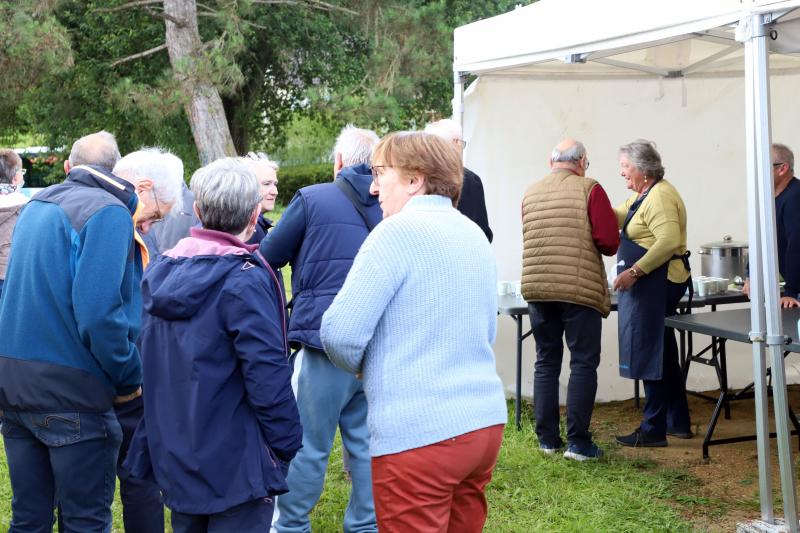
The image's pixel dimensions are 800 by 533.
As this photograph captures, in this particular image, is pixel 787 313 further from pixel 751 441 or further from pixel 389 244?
pixel 389 244

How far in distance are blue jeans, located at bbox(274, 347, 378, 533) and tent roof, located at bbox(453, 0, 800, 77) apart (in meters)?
1.88

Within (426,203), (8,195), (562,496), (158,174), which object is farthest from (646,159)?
(8,195)

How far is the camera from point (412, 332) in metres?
2.23

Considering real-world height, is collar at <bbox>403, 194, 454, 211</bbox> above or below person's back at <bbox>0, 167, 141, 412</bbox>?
above

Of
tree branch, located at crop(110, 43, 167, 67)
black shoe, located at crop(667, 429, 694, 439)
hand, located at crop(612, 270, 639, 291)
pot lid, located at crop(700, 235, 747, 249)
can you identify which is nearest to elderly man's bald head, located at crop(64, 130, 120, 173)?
hand, located at crop(612, 270, 639, 291)

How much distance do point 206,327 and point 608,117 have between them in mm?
4419

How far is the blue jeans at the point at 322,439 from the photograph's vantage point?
3330 millimetres

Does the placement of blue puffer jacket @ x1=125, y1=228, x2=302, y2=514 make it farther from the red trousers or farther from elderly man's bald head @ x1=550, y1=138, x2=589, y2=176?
elderly man's bald head @ x1=550, y1=138, x2=589, y2=176

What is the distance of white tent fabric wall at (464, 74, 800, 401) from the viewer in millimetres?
5977

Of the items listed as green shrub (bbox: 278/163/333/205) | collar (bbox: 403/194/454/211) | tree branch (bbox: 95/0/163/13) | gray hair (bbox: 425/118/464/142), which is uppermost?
tree branch (bbox: 95/0/163/13)

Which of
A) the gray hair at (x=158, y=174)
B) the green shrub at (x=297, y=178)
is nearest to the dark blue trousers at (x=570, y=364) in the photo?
→ the gray hair at (x=158, y=174)

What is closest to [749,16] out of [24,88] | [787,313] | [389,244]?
[787,313]

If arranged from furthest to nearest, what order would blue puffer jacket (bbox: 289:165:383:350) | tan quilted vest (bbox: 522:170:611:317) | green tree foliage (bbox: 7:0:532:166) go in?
green tree foliage (bbox: 7:0:532:166) < tan quilted vest (bbox: 522:170:611:317) < blue puffer jacket (bbox: 289:165:383:350)

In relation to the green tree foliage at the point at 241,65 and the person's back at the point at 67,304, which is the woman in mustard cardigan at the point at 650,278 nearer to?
the person's back at the point at 67,304
